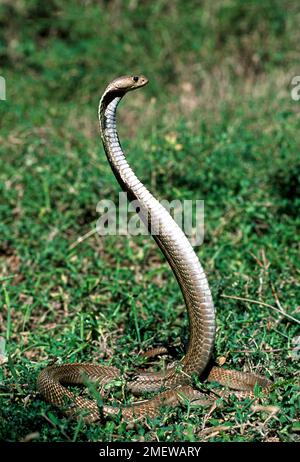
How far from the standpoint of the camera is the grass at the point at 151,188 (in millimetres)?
3725

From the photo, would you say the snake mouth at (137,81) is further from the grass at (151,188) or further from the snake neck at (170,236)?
the grass at (151,188)

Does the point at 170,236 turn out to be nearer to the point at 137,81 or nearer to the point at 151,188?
the point at 137,81

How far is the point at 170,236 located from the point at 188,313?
0.40m

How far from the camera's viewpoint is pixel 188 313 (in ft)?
11.5

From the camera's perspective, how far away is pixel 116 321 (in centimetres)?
443

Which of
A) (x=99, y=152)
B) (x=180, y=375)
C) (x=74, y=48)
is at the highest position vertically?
(x=74, y=48)

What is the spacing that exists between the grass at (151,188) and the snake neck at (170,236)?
42cm

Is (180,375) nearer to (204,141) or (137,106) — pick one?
(204,141)

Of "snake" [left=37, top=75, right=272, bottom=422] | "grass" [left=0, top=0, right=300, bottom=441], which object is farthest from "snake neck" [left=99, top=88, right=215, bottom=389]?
"grass" [left=0, top=0, right=300, bottom=441]

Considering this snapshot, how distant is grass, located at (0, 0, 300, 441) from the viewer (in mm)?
3725

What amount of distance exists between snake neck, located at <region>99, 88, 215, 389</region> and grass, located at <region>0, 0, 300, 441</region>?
0.42m

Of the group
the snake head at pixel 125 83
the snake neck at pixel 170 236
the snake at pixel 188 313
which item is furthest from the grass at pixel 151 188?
the snake head at pixel 125 83

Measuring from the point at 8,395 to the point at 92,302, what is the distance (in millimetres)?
1163
